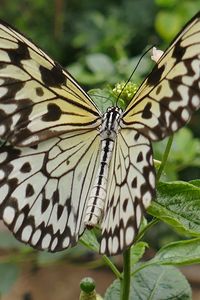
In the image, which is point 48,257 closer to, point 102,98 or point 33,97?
point 102,98

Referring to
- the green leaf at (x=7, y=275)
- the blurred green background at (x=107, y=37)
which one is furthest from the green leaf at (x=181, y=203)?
the green leaf at (x=7, y=275)

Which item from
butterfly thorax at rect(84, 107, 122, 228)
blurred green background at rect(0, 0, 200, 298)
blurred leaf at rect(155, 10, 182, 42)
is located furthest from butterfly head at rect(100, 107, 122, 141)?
blurred leaf at rect(155, 10, 182, 42)

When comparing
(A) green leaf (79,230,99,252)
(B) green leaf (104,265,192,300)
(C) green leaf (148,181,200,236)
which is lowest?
(B) green leaf (104,265,192,300)

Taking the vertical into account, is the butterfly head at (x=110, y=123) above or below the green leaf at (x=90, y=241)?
above

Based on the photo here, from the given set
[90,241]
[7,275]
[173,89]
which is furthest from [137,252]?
[7,275]

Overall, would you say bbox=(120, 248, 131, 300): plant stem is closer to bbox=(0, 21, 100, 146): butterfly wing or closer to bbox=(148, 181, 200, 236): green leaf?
bbox=(148, 181, 200, 236): green leaf

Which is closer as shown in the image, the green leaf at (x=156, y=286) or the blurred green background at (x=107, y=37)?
the green leaf at (x=156, y=286)

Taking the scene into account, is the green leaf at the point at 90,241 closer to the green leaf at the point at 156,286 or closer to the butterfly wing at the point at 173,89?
the green leaf at the point at 156,286
